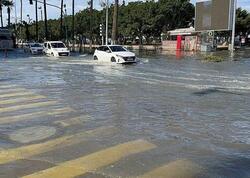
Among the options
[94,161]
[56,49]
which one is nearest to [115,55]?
[56,49]

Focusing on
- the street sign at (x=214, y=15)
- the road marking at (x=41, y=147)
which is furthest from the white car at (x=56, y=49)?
the road marking at (x=41, y=147)

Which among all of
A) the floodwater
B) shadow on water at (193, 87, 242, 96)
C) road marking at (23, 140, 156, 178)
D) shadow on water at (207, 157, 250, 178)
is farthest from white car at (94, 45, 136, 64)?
shadow on water at (207, 157, 250, 178)

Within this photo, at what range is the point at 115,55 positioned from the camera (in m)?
35.3

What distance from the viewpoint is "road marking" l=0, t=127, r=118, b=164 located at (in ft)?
26.3

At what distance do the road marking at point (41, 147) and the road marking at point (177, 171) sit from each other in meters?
2.13

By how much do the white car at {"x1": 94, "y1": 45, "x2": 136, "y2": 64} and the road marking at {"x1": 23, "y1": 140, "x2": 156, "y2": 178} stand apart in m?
25.7

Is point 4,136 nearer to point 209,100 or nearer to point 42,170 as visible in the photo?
point 42,170

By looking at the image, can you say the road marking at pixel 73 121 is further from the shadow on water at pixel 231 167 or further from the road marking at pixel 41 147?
the shadow on water at pixel 231 167

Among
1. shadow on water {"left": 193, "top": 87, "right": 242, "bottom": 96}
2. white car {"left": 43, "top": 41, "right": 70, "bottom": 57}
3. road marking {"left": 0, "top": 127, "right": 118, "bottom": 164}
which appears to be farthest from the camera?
white car {"left": 43, "top": 41, "right": 70, "bottom": 57}

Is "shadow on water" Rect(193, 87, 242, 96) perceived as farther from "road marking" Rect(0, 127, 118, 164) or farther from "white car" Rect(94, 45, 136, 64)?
"white car" Rect(94, 45, 136, 64)

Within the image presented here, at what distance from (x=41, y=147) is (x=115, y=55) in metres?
26.9

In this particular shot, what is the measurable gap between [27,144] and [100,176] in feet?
7.90

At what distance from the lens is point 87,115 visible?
Answer: 38.8ft

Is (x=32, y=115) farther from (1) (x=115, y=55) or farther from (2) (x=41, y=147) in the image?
(1) (x=115, y=55)
